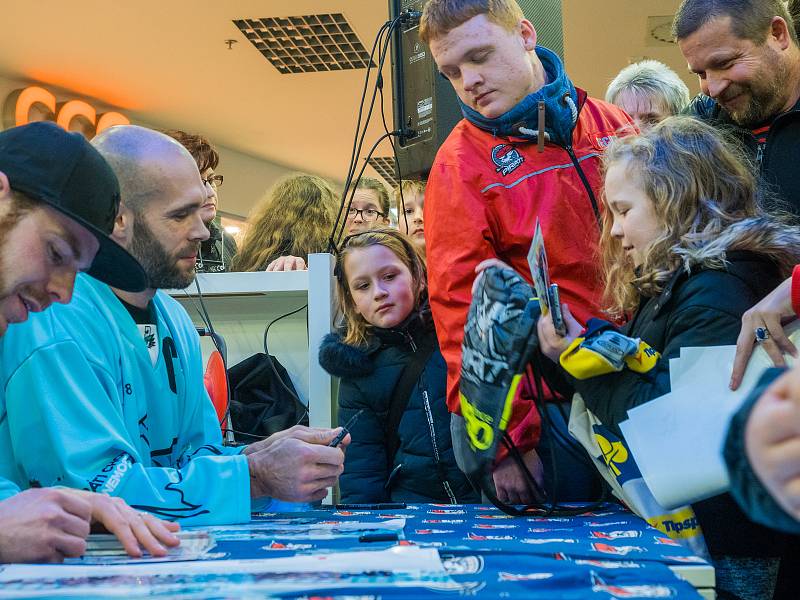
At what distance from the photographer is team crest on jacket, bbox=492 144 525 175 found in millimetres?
1868

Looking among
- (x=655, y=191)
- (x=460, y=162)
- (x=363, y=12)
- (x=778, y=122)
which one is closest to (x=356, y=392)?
(x=460, y=162)

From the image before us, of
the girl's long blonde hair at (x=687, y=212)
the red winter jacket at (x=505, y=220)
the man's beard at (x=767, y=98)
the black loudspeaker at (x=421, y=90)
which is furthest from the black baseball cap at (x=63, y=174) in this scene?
the black loudspeaker at (x=421, y=90)

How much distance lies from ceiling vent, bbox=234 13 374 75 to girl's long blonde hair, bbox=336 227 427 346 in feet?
13.5

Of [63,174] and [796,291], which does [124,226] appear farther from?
[796,291]

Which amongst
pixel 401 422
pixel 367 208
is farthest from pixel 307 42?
pixel 401 422

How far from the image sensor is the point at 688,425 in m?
1.17

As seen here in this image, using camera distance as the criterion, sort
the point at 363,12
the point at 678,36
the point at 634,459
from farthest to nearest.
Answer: the point at 363,12 < the point at 678,36 < the point at 634,459

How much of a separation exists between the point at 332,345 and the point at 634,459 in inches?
49.1

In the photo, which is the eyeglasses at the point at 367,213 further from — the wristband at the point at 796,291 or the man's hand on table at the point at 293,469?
the wristband at the point at 796,291

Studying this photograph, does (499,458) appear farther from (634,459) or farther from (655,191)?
(655,191)

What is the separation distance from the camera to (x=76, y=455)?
130 centimetres

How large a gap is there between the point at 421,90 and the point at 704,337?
5.50ft

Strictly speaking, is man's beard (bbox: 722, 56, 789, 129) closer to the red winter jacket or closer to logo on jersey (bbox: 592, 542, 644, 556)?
the red winter jacket

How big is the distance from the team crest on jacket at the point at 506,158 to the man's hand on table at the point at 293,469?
707mm
